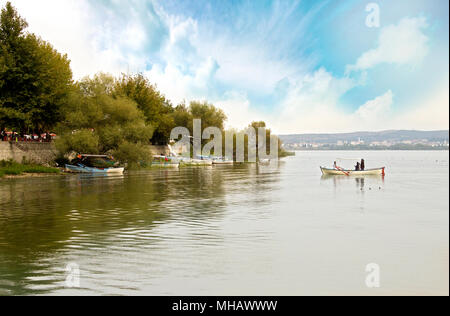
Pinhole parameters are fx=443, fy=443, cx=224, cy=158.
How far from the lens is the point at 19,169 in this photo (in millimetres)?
57969

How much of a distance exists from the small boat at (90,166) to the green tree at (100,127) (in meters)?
1.51

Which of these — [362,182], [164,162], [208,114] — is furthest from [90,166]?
[208,114]

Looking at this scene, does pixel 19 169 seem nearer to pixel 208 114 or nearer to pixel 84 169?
pixel 84 169

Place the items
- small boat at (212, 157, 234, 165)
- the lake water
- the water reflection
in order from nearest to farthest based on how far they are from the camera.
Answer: the lake water < the water reflection < small boat at (212, 157, 234, 165)

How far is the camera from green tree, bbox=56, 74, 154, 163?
6606 cm

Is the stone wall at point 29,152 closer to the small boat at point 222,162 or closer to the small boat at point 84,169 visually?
the small boat at point 84,169

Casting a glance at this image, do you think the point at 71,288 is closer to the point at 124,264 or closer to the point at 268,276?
the point at 124,264

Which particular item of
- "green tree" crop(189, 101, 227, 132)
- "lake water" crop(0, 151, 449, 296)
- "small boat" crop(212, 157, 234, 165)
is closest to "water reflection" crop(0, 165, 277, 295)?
"lake water" crop(0, 151, 449, 296)

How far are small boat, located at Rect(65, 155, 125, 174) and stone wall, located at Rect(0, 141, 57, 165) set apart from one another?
3790 mm

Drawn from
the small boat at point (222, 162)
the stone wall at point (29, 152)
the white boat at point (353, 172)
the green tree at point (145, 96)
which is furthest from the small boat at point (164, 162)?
the white boat at point (353, 172)

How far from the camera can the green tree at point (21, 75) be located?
6016 cm

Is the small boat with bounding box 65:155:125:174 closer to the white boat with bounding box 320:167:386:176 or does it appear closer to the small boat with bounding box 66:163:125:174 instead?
the small boat with bounding box 66:163:125:174
